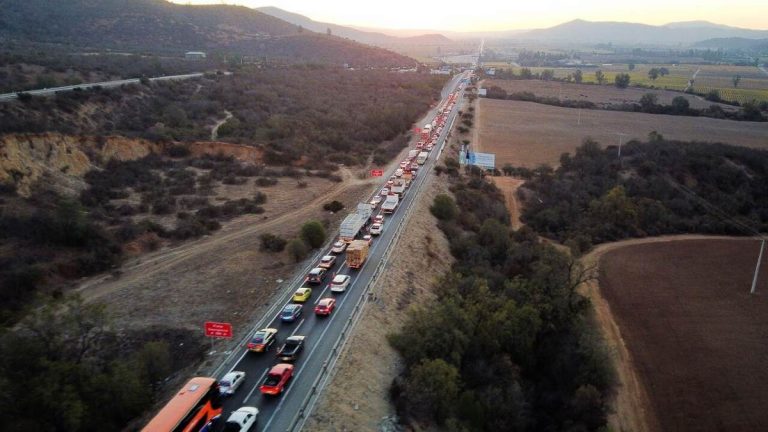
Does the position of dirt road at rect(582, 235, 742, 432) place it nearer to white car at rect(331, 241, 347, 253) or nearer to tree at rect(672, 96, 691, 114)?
white car at rect(331, 241, 347, 253)

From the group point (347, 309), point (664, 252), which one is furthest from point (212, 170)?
point (664, 252)

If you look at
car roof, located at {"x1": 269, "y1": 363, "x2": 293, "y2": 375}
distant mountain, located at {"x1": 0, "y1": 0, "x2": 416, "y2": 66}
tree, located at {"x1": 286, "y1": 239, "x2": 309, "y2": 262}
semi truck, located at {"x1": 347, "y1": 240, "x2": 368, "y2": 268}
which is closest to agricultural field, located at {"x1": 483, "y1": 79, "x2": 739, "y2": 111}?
distant mountain, located at {"x1": 0, "y1": 0, "x2": 416, "y2": 66}

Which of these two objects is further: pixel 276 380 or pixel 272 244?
pixel 272 244

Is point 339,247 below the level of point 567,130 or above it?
below

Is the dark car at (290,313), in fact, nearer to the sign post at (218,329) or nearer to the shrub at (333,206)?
the sign post at (218,329)

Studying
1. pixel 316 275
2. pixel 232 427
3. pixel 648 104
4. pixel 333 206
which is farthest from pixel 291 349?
pixel 648 104

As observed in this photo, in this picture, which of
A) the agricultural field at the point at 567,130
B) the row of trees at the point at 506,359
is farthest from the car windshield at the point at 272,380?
the agricultural field at the point at 567,130

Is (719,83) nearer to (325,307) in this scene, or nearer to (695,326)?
(695,326)
